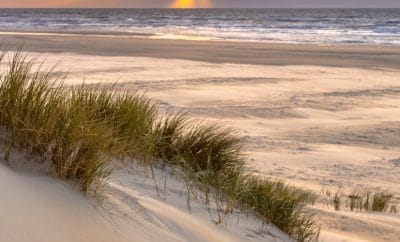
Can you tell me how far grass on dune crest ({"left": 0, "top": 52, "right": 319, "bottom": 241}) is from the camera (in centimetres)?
307

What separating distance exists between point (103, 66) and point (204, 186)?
1371cm

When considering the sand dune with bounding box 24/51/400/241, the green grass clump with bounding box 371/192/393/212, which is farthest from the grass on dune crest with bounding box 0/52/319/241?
the green grass clump with bounding box 371/192/393/212

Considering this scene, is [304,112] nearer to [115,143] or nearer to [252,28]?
[115,143]

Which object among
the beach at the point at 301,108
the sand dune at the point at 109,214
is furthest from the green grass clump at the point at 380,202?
the sand dune at the point at 109,214

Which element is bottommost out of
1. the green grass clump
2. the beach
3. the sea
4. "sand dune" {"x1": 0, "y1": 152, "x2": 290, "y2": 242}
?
the sea

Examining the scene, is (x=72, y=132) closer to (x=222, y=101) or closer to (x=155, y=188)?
(x=155, y=188)

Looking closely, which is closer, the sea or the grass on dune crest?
the grass on dune crest

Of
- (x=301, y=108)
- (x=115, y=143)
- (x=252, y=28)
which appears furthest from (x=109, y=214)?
(x=252, y=28)

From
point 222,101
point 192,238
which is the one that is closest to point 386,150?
point 222,101

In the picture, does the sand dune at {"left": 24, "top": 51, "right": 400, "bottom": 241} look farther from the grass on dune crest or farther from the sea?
the sea

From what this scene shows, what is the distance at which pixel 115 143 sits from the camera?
3.84 m

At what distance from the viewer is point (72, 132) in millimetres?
3152

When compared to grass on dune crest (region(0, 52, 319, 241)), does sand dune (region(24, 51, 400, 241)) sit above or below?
below

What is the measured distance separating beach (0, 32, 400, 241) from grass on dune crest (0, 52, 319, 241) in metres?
0.66
